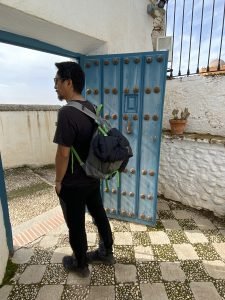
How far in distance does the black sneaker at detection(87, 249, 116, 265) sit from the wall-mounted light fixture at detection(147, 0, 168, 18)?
10.1 feet

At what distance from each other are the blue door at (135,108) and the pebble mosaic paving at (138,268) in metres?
0.32

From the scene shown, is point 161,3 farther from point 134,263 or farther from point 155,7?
point 134,263

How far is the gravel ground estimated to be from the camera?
2859 mm

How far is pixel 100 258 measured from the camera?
1.86m

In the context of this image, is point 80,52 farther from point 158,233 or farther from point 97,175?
point 158,233

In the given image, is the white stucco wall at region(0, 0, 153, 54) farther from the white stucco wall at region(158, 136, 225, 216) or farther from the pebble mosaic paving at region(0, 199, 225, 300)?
the pebble mosaic paving at region(0, 199, 225, 300)

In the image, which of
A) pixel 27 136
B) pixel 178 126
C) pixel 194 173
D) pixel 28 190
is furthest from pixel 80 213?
pixel 27 136

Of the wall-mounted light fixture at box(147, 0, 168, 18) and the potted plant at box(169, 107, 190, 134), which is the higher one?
the wall-mounted light fixture at box(147, 0, 168, 18)

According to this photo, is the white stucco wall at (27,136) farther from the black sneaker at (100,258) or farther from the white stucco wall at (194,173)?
the black sneaker at (100,258)

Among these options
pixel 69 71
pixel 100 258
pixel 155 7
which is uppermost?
pixel 155 7

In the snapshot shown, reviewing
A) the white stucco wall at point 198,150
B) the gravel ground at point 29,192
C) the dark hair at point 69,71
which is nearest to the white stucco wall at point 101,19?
the dark hair at point 69,71

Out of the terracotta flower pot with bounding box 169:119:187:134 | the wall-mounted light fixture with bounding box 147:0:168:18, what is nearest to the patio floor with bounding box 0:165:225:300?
the terracotta flower pot with bounding box 169:119:187:134

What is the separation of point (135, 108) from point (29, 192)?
2425mm

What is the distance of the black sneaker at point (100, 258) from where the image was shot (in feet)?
6.06
